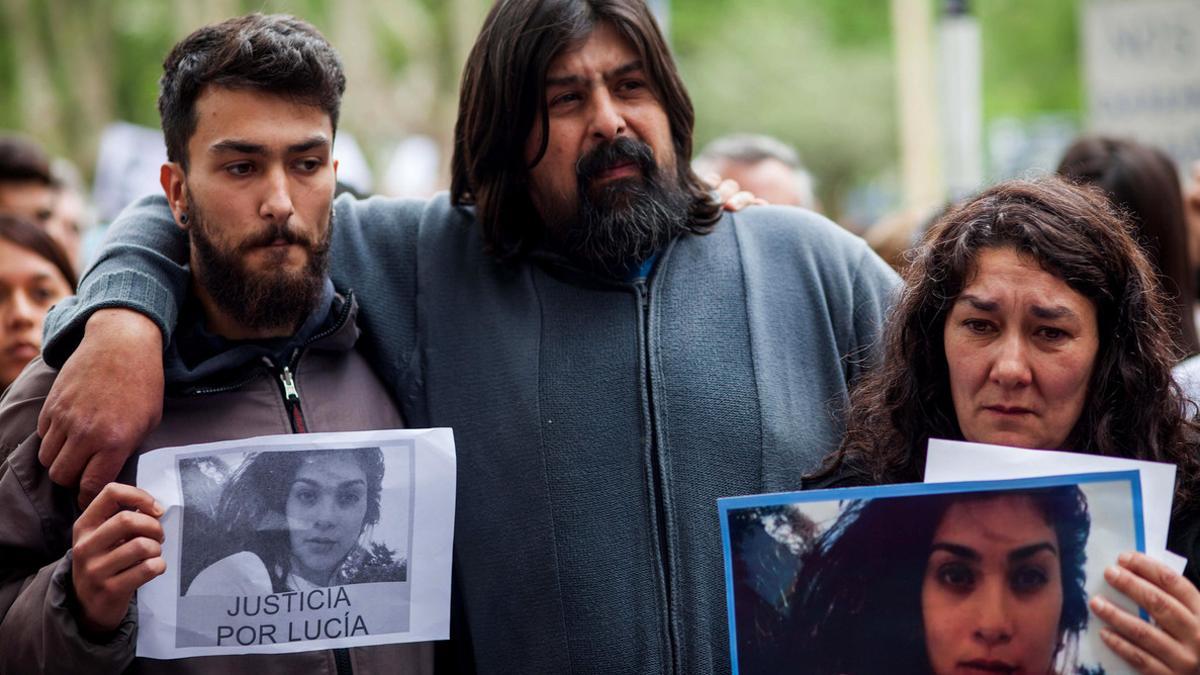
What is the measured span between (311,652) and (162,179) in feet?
3.55

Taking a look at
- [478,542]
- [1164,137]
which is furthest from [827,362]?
[1164,137]

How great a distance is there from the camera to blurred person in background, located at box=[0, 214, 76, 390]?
4.19 m

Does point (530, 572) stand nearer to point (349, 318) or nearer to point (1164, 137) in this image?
point (349, 318)

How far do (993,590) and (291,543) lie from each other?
4.30 ft

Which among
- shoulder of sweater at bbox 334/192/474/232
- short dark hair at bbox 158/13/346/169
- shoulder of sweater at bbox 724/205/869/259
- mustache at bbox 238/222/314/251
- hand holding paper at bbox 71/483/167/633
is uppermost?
short dark hair at bbox 158/13/346/169

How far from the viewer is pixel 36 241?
4328mm

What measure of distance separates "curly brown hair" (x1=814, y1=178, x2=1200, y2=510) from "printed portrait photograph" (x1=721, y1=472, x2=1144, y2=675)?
0.77 feet

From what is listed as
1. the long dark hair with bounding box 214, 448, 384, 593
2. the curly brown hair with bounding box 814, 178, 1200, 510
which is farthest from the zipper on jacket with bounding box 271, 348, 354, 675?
the curly brown hair with bounding box 814, 178, 1200, 510

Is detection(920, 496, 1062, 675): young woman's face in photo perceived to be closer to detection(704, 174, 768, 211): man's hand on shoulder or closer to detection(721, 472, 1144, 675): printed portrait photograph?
detection(721, 472, 1144, 675): printed portrait photograph

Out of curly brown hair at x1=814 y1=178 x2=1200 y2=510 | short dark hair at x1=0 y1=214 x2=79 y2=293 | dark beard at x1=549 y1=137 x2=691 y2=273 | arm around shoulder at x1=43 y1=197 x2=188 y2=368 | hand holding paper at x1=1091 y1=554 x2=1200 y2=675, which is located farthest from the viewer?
short dark hair at x1=0 y1=214 x2=79 y2=293

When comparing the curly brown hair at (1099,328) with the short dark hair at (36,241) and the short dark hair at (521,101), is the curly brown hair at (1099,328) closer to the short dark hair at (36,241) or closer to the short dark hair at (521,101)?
the short dark hair at (521,101)

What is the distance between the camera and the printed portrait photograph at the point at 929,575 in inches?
92.0

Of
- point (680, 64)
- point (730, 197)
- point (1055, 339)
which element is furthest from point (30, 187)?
point (680, 64)

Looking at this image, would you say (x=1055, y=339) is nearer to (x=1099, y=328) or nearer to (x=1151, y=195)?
(x=1099, y=328)
